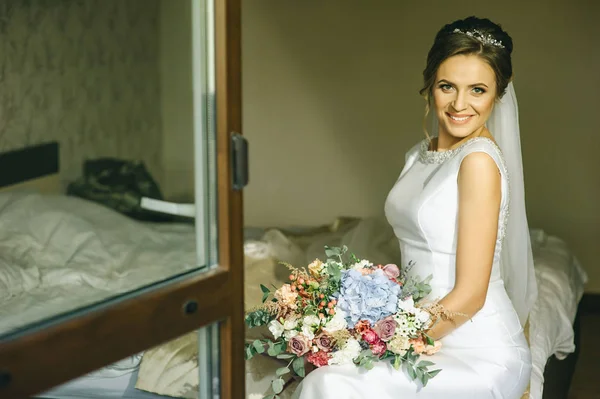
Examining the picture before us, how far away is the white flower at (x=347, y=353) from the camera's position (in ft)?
7.77

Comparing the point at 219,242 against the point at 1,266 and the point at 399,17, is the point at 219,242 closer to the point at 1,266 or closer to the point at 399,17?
the point at 1,266

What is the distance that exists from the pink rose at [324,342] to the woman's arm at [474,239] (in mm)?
317

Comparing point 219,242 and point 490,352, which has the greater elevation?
point 219,242

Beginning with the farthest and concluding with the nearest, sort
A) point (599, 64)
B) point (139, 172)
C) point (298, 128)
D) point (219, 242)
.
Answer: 1. point (298, 128)
2. point (599, 64)
3. point (219, 242)
4. point (139, 172)

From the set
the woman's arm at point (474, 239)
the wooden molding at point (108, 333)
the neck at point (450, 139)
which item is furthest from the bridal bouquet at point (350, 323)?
the wooden molding at point (108, 333)

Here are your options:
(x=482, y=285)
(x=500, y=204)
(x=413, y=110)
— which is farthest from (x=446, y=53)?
(x=413, y=110)

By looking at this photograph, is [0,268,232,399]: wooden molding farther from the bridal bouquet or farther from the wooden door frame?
the bridal bouquet

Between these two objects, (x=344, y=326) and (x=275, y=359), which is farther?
(x=275, y=359)

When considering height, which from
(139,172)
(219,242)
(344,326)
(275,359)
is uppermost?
(139,172)

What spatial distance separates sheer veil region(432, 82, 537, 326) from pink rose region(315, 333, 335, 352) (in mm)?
812

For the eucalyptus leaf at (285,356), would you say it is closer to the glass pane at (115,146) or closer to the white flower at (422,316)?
the white flower at (422,316)

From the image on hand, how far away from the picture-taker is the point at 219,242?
174 centimetres

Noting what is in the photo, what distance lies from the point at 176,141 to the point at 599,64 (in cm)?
403

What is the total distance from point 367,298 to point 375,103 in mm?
3209
